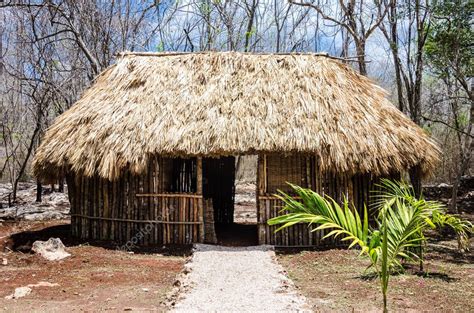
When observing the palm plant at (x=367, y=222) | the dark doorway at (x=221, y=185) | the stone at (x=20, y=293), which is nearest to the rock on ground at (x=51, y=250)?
the stone at (x=20, y=293)

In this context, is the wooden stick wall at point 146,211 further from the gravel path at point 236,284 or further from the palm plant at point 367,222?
the palm plant at point 367,222

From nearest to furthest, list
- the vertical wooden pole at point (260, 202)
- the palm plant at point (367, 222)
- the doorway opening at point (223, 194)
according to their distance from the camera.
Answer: the palm plant at point (367, 222), the vertical wooden pole at point (260, 202), the doorway opening at point (223, 194)

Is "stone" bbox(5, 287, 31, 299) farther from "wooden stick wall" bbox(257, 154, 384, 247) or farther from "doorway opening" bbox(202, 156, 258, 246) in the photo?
"doorway opening" bbox(202, 156, 258, 246)

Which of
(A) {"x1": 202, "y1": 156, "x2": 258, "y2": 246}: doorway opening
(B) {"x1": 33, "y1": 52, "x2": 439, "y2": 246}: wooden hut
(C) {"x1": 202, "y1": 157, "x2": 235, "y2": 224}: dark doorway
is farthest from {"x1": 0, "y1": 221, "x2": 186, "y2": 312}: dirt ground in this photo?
(C) {"x1": 202, "y1": 157, "x2": 235, "y2": 224}: dark doorway

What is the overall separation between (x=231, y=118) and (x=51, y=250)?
368cm

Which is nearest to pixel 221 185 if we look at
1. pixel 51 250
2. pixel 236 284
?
pixel 51 250

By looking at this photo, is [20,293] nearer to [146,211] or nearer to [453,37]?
[146,211]

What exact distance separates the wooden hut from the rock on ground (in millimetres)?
1229

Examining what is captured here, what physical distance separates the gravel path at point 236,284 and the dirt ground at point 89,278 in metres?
0.31

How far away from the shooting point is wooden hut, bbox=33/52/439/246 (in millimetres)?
8500

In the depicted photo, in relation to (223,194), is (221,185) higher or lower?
higher

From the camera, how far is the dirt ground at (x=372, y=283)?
219 inches

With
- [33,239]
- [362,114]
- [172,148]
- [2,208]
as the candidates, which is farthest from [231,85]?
[2,208]

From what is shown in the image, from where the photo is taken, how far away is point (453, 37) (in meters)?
11.0
